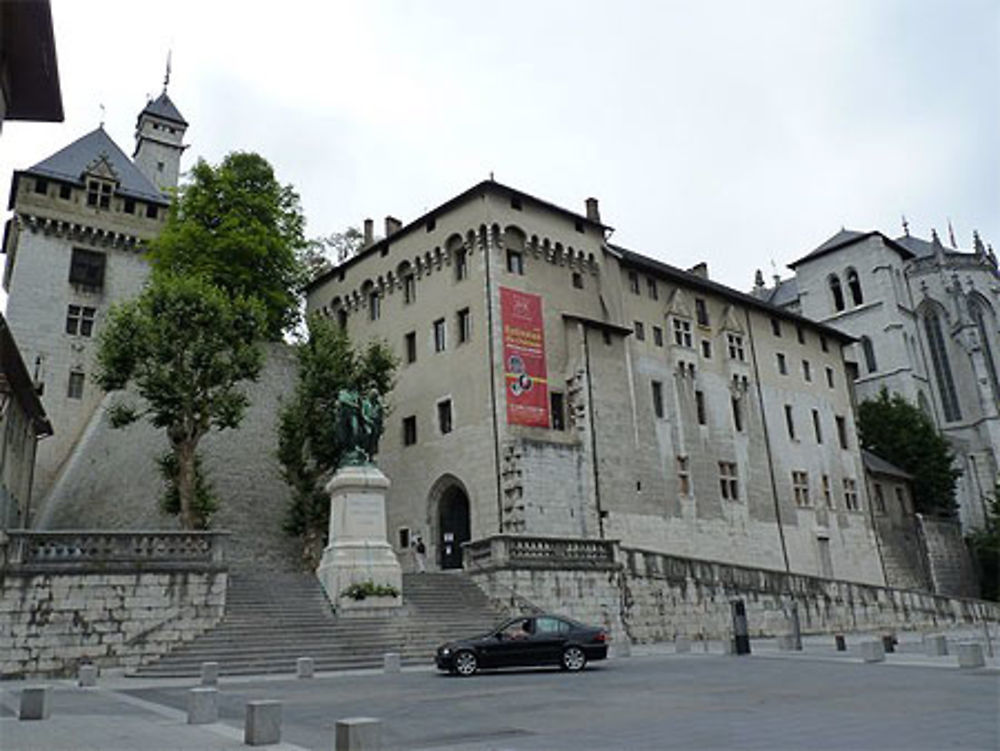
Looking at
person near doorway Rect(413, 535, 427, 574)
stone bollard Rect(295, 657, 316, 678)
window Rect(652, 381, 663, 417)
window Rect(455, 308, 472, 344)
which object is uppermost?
window Rect(455, 308, 472, 344)

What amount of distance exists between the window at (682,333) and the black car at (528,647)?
25.0 metres

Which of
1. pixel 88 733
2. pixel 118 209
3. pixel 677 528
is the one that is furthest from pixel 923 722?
pixel 118 209

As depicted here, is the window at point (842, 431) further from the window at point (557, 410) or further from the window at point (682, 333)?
the window at point (557, 410)

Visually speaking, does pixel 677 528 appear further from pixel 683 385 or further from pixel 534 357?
pixel 534 357

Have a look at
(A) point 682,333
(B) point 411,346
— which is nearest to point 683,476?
(A) point 682,333

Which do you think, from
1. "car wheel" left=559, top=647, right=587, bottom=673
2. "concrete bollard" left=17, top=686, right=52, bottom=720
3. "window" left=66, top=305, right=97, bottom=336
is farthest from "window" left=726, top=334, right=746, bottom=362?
"concrete bollard" left=17, top=686, right=52, bottom=720

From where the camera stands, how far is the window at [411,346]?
37.3 metres

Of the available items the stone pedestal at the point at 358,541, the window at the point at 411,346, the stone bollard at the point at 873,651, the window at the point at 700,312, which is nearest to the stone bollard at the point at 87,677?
the stone pedestal at the point at 358,541

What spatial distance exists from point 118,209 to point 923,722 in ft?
172

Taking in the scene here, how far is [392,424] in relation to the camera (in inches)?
1479

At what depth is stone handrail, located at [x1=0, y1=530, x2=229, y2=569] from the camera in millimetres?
18688

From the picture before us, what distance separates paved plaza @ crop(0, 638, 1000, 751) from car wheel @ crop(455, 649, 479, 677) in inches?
14.7

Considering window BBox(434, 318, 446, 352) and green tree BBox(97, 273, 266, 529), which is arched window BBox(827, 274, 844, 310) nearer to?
window BBox(434, 318, 446, 352)

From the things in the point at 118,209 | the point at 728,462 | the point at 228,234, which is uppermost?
the point at 118,209
